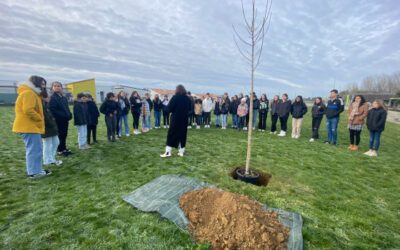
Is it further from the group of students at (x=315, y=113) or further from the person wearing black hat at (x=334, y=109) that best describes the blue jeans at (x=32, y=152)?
the person wearing black hat at (x=334, y=109)

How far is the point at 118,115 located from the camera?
28.3 feet

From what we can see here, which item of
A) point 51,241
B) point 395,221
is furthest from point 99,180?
point 395,221

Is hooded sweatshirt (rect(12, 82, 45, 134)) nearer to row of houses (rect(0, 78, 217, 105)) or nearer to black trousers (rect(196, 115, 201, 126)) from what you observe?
black trousers (rect(196, 115, 201, 126))

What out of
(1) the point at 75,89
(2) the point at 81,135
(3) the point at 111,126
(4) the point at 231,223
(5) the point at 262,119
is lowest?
(4) the point at 231,223

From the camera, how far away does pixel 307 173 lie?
531cm

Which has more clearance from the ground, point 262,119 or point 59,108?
point 59,108

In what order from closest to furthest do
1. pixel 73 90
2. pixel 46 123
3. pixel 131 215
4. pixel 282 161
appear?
pixel 131 215
pixel 46 123
pixel 282 161
pixel 73 90

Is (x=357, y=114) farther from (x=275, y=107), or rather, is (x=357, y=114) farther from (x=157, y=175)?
(x=157, y=175)

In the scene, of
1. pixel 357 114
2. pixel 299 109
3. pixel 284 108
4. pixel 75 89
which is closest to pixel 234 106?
pixel 284 108

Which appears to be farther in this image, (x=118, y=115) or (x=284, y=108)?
(x=284, y=108)

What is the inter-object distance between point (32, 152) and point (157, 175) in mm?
2669

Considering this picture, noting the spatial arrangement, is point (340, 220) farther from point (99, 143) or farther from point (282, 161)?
point (99, 143)

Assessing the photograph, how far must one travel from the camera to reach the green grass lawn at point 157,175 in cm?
279

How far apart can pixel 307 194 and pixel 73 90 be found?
1396 inches
